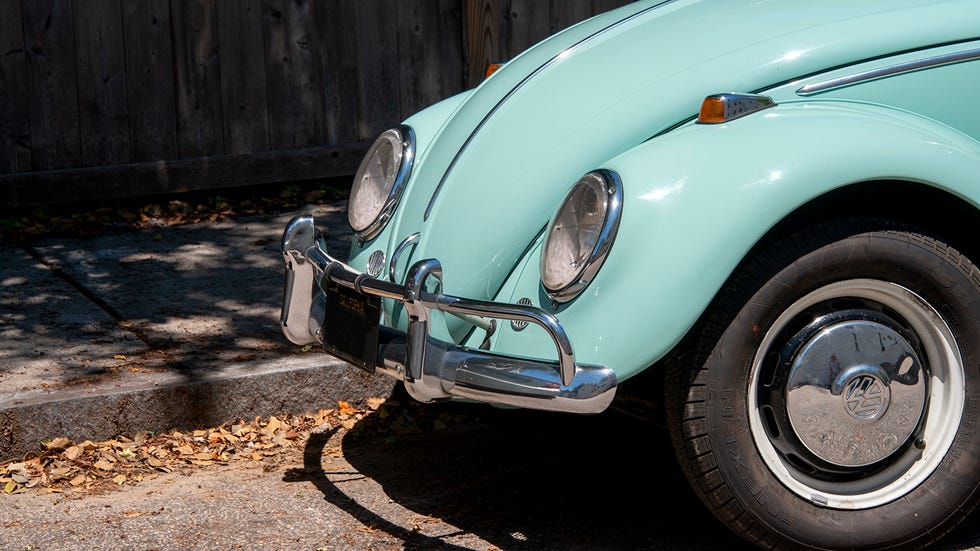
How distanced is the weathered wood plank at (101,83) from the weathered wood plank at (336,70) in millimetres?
1043

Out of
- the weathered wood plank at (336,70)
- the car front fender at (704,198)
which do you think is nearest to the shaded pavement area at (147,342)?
the weathered wood plank at (336,70)

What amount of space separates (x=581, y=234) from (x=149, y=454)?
172 centimetres

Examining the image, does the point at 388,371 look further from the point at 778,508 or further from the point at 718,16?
the point at 718,16

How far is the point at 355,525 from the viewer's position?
3.40m

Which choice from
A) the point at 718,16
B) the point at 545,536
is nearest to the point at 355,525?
the point at 545,536

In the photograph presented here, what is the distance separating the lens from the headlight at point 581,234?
2.87 m

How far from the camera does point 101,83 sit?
6.59 m

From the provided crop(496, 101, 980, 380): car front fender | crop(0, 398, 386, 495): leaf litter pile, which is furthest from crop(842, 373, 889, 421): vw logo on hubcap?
crop(0, 398, 386, 495): leaf litter pile

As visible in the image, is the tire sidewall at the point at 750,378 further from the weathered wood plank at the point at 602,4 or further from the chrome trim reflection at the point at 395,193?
the weathered wood plank at the point at 602,4

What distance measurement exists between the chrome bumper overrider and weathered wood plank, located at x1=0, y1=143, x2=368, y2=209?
3.71 metres

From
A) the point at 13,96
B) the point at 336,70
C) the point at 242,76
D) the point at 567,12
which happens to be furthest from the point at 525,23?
the point at 13,96

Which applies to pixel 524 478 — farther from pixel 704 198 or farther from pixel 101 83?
pixel 101 83

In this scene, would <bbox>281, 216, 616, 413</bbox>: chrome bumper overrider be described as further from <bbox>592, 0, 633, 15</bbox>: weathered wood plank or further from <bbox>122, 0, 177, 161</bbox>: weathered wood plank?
<bbox>592, 0, 633, 15</bbox>: weathered wood plank

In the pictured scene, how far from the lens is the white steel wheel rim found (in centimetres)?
303
